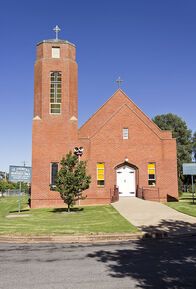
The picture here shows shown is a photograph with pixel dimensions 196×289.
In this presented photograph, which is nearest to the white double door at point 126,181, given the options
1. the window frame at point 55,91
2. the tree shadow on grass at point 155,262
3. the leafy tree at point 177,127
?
the window frame at point 55,91

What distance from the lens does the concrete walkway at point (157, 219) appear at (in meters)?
15.1

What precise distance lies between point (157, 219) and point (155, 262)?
27.3 feet

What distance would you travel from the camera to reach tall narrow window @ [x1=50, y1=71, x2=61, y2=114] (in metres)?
28.8

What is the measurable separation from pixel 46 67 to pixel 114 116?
7050mm

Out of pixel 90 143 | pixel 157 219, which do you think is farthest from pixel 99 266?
pixel 90 143

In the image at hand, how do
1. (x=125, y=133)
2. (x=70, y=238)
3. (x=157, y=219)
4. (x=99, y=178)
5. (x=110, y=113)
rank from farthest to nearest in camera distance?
(x=110, y=113), (x=125, y=133), (x=99, y=178), (x=157, y=219), (x=70, y=238)

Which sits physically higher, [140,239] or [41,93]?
[41,93]

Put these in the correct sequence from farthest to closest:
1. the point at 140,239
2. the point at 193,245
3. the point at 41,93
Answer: the point at 41,93, the point at 140,239, the point at 193,245

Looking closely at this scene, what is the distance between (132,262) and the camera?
9.55 meters

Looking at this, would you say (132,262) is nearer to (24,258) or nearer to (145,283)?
(145,283)

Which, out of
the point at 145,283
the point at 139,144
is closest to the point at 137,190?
the point at 139,144

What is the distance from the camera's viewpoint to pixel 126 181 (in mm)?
30000

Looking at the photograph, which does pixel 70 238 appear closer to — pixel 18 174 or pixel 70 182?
pixel 70 182

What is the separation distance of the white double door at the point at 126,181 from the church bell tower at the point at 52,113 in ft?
15.8
